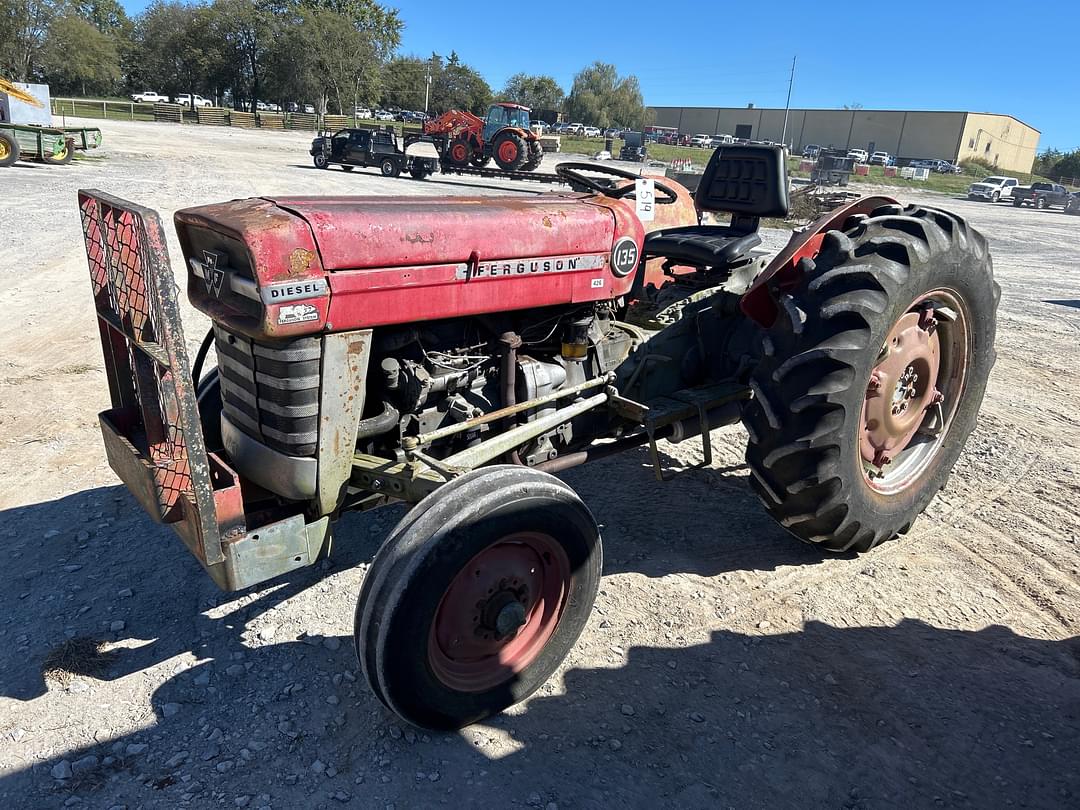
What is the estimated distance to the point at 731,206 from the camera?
15.1 ft

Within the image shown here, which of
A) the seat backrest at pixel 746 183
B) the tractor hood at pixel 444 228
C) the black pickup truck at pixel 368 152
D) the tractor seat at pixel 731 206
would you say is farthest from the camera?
the black pickup truck at pixel 368 152

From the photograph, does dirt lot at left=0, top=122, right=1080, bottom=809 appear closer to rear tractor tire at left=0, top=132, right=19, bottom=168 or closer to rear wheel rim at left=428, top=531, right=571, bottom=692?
rear wheel rim at left=428, top=531, right=571, bottom=692

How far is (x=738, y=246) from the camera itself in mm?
4090

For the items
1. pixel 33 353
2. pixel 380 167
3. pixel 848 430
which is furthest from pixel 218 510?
pixel 380 167

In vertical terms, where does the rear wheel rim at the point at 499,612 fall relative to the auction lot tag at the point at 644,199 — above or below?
below

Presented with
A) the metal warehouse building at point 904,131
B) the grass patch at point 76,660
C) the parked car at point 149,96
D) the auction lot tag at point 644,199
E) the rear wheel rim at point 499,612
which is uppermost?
the metal warehouse building at point 904,131

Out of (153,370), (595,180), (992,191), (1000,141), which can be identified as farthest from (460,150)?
(1000,141)

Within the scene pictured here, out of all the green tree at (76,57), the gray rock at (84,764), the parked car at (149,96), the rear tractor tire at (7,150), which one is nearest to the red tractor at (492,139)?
the rear tractor tire at (7,150)

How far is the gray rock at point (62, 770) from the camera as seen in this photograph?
229 centimetres

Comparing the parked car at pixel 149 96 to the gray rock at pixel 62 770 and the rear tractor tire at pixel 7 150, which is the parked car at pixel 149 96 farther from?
the gray rock at pixel 62 770

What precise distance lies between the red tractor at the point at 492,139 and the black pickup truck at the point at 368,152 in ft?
10.3

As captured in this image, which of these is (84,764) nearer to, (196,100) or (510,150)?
(510,150)

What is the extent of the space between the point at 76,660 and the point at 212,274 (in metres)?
1.48

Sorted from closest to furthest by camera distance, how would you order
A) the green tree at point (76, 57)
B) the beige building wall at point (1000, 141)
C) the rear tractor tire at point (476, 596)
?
the rear tractor tire at point (476, 596) < the green tree at point (76, 57) < the beige building wall at point (1000, 141)
